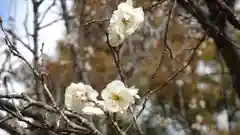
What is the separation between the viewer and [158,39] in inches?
179

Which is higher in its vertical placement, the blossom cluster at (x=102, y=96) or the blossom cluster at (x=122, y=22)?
the blossom cluster at (x=122, y=22)

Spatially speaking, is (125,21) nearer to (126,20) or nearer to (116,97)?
(126,20)

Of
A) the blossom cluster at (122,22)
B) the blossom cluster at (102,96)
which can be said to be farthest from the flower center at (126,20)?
the blossom cluster at (102,96)

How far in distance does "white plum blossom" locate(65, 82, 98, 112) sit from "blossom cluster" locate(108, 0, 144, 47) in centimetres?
19

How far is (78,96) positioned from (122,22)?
310 millimetres

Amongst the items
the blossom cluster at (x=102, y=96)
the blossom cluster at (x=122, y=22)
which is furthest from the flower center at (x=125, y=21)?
the blossom cluster at (x=102, y=96)

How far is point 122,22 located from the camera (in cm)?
134

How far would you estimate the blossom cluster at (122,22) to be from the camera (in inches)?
51.6

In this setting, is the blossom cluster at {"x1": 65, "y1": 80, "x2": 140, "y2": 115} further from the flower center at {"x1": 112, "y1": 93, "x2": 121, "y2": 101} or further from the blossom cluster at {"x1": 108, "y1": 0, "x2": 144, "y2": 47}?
the blossom cluster at {"x1": 108, "y1": 0, "x2": 144, "y2": 47}

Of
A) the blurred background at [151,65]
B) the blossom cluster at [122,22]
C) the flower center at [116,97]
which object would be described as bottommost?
the flower center at [116,97]

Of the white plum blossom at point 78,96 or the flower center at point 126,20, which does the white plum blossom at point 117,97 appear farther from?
the flower center at point 126,20

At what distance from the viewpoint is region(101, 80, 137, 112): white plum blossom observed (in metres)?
1.21

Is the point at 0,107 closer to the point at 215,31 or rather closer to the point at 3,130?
the point at 3,130

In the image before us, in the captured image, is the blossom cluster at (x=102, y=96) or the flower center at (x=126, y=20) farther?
the flower center at (x=126, y=20)
